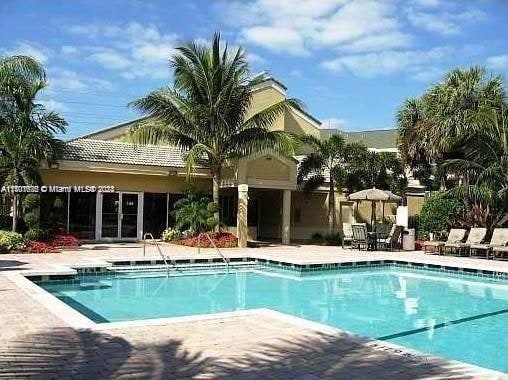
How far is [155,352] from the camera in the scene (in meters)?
6.48

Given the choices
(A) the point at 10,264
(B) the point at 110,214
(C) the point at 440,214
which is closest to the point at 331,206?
(C) the point at 440,214

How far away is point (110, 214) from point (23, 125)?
544 centimetres

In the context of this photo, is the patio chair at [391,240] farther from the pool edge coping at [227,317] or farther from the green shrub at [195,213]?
the pool edge coping at [227,317]

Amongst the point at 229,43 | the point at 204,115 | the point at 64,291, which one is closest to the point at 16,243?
the point at 64,291

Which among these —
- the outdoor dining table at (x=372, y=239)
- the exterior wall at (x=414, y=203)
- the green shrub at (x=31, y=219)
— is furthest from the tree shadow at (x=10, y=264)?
the exterior wall at (x=414, y=203)

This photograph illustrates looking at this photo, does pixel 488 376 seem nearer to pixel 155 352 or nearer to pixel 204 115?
pixel 155 352

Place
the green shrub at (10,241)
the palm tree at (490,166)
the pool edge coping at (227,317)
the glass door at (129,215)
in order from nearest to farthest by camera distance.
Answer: the pool edge coping at (227,317) → the green shrub at (10,241) → the palm tree at (490,166) → the glass door at (129,215)

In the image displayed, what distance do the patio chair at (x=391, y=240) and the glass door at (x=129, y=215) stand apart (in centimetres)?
1006

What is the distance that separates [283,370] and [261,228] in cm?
2421

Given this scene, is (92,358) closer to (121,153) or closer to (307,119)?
(121,153)

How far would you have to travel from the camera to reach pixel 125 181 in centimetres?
2394

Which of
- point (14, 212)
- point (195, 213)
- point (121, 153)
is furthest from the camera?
point (121, 153)

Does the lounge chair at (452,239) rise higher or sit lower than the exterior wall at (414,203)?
lower

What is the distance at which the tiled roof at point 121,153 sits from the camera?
23109mm
